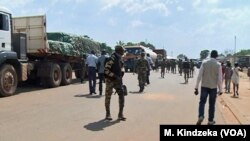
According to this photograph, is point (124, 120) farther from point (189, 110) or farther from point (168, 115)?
point (189, 110)

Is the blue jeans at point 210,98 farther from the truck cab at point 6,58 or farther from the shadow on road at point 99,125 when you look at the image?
the truck cab at point 6,58

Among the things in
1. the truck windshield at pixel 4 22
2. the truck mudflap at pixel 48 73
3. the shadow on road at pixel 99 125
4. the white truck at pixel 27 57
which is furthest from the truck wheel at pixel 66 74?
the shadow on road at pixel 99 125

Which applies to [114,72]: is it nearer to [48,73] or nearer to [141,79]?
[141,79]

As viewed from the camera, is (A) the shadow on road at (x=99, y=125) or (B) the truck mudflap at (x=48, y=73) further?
(B) the truck mudflap at (x=48, y=73)

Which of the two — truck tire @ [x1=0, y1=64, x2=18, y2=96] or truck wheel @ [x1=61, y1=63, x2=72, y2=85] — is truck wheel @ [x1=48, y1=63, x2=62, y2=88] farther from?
truck tire @ [x1=0, y1=64, x2=18, y2=96]

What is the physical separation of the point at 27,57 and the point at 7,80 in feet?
13.4

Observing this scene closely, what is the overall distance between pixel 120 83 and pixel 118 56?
26.5 inches

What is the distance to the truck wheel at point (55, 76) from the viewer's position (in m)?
21.4

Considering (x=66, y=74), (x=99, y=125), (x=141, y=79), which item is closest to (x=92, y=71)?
(x=141, y=79)

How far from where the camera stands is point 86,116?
12234 millimetres

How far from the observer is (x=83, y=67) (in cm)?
2625

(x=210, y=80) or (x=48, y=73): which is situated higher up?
(x=210, y=80)

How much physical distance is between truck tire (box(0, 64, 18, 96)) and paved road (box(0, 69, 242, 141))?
35 centimetres

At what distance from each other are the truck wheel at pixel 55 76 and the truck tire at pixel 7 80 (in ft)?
11.4
